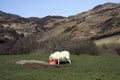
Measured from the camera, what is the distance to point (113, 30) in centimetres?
8800

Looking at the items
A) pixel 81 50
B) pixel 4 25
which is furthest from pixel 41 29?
pixel 81 50

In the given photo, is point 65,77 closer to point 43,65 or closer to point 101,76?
point 101,76

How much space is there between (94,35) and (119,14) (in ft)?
42.0

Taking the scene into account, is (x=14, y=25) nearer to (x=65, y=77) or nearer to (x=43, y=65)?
(x=43, y=65)

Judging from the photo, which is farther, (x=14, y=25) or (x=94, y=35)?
(x=14, y=25)

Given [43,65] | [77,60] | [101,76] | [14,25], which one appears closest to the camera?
[101,76]

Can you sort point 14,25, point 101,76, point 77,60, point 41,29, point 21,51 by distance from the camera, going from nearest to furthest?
1. point 101,76
2. point 77,60
3. point 21,51
4. point 41,29
5. point 14,25

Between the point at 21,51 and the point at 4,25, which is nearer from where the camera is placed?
the point at 21,51

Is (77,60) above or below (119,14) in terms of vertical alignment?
below

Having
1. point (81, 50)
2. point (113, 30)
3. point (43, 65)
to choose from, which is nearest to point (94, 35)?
point (113, 30)

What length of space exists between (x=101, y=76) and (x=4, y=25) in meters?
111

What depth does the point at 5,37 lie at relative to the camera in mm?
112438

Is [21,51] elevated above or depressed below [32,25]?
below

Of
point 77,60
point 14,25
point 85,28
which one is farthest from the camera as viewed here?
point 14,25
